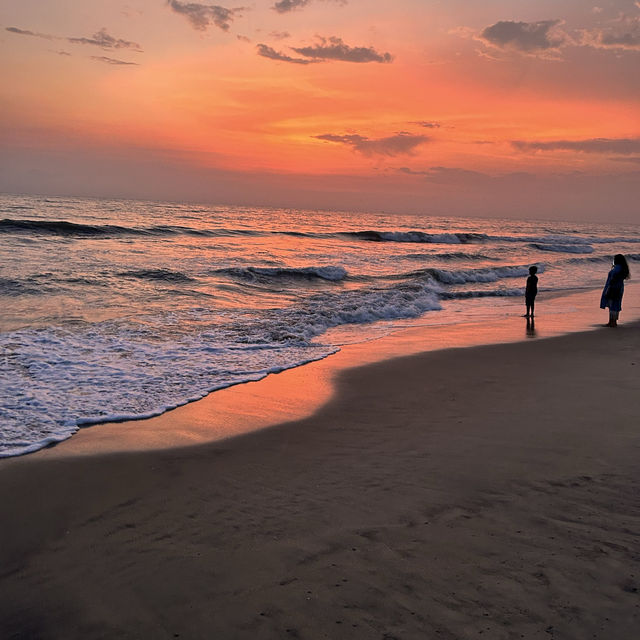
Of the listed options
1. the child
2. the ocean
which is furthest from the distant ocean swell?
the child

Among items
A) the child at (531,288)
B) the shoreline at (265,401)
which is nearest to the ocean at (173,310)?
the shoreline at (265,401)

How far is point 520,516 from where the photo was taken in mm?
3545

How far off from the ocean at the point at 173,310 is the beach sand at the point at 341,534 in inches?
61.9

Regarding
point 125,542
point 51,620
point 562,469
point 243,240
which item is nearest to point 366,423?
point 562,469

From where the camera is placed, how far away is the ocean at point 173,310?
259 inches

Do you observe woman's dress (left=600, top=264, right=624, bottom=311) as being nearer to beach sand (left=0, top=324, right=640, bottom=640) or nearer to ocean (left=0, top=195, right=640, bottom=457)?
ocean (left=0, top=195, right=640, bottom=457)

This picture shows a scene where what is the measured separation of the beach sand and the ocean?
157cm

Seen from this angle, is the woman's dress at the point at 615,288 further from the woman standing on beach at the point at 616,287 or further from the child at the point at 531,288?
the child at the point at 531,288

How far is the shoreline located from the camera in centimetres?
512

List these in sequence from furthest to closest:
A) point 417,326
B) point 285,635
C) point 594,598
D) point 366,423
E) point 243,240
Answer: point 243,240
point 417,326
point 366,423
point 594,598
point 285,635

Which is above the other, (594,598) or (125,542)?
(594,598)

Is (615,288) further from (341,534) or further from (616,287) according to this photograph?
(341,534)

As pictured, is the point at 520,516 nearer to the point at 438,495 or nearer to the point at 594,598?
the point at 438,495

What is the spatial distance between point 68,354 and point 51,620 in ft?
19.9
